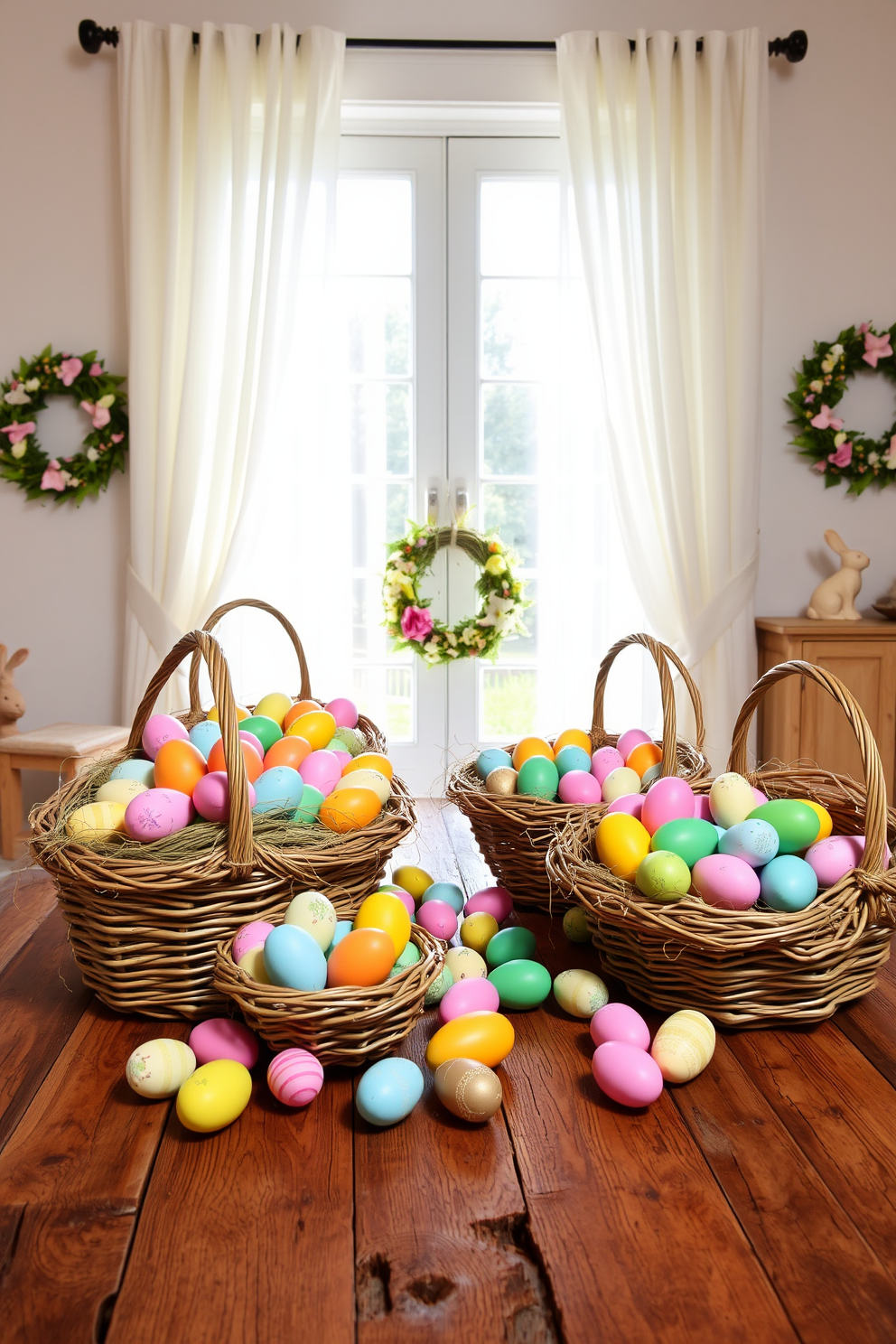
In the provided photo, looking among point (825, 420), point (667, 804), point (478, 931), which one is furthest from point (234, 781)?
point (825, 420)

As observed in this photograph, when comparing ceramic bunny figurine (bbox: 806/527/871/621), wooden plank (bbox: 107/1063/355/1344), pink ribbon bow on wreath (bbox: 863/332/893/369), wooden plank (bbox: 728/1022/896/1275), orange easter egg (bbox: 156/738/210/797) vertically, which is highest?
pink ribbon bow on wreath (bbox: 863/332/893/369)

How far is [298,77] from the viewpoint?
10.6ft

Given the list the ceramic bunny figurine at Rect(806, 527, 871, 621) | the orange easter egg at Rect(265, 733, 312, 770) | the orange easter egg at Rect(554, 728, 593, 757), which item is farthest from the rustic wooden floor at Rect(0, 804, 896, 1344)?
the ceramic bunny figurine at Rect(806, 527, 871, 621)

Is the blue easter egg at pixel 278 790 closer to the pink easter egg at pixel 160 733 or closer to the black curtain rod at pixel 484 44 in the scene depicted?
the pink easter egg at pixel 160 733

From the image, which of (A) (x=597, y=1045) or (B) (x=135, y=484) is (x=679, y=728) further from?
(A) (x=597, y=1045)

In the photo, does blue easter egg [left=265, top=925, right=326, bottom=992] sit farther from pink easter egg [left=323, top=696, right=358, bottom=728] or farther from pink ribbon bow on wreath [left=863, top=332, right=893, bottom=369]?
pink ribbon bow on wreath [left=863, top=332, right=893, bottom=369]

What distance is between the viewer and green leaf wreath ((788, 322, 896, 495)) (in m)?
3.46

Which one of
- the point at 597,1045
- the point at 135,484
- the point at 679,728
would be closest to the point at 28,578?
the point at 135,484

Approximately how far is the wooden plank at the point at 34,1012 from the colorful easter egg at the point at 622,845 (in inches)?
25.1

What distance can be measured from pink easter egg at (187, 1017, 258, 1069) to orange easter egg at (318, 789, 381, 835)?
0.88ft

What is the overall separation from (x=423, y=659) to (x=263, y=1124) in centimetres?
270

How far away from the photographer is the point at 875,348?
3.46 metres

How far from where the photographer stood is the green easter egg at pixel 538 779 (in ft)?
4.73

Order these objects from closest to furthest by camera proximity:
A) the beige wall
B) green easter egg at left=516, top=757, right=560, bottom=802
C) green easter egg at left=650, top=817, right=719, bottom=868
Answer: green easter egg at left=650, top=817, right=719, bottom=868, green easter egg at left=516, top=757, right=560, bottom=802, the beige wall
